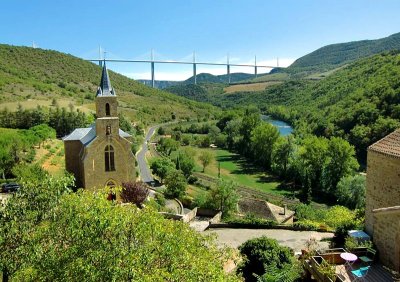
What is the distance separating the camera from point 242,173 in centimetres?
6688

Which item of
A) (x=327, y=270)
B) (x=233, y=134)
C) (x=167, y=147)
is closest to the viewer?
(x=327, y=270)

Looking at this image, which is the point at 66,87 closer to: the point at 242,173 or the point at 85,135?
the point at 242,173

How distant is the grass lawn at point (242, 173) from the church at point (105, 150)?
27.8 meters

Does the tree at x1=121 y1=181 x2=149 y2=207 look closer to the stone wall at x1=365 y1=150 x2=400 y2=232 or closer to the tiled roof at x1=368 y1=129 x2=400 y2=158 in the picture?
the stone wall at x1=365 y1=150 x2=400 y2=232

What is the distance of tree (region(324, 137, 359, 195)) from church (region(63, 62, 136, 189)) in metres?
31.3

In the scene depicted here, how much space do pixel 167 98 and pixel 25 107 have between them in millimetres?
80059

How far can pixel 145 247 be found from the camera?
33.6 feet

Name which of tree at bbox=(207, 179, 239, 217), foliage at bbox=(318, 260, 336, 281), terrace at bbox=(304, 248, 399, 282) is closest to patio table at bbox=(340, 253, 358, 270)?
terrace at bbox=(304, 248, 399, 282)

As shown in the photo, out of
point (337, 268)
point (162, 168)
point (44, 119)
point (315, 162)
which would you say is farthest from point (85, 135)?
point (315, 162)

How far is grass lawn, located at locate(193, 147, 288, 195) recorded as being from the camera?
193 feet

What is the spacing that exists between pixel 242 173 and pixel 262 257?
5002 centimetres

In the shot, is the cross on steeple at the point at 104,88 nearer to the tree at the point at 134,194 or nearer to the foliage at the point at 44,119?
the tree at the point at 134,194

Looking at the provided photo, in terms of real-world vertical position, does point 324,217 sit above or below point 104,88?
below

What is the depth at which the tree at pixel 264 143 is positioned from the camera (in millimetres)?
72213
